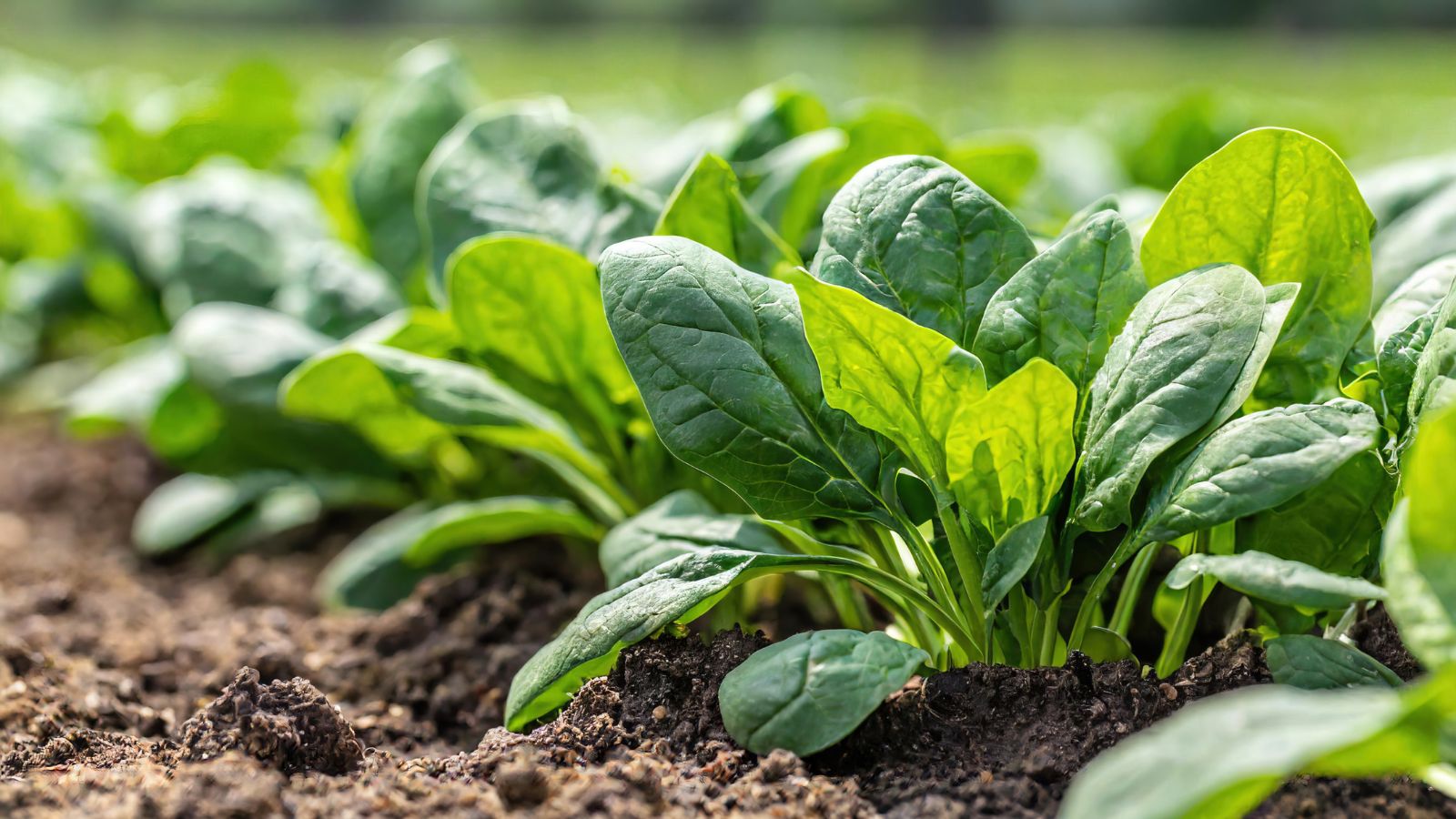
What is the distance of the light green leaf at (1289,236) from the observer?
3.70 ft

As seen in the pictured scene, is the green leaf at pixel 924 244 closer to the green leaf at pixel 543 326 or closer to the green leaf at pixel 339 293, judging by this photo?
the green leaf at pixel 543 326

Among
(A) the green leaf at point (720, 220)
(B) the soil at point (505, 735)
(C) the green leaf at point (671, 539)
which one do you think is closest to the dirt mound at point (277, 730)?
(B) the soil at point (505, 735)

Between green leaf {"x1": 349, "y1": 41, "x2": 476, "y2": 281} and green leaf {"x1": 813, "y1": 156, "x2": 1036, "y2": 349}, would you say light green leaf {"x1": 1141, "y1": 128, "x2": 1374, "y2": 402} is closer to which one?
green leaf {"x1": 813, "y1": 156, "x2": 1036, "y2": 349}

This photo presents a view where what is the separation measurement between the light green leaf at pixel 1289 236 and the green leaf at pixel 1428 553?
37cm

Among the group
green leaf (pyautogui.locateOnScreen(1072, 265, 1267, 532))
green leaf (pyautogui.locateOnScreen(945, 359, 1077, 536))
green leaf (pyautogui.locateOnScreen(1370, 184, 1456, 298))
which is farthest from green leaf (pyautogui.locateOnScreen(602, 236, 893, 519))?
green leaf (pyautogui.locateOnScreen(1370, 184, 1456, 298))

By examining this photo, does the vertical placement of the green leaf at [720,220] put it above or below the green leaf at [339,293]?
above

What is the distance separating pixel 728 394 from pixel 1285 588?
0.49 metres

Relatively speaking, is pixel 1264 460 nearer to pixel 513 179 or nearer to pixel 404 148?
pixel 513 179

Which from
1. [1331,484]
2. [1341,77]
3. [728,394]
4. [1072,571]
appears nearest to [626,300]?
[728,394]

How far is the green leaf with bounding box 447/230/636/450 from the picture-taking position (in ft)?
4.61

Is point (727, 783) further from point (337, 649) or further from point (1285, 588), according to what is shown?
point (337, 649)

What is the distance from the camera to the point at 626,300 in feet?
3.66

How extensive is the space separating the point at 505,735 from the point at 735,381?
0.39 meters

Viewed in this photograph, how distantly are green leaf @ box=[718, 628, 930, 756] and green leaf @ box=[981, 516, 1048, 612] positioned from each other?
9 centimetres
